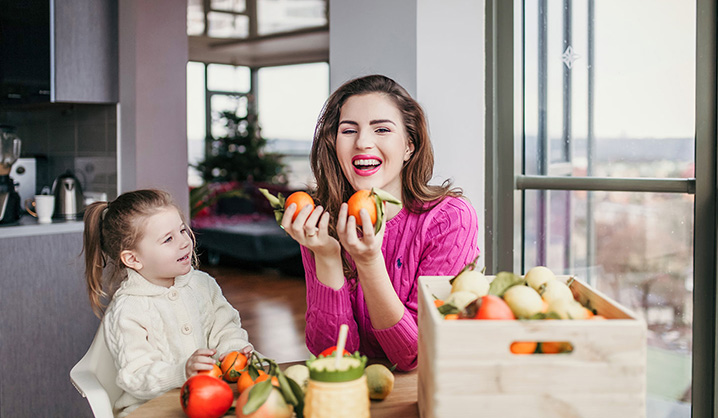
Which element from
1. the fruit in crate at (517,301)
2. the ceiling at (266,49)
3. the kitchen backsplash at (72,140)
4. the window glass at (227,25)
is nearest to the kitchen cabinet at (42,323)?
the kitchen backsplash at (72,140)

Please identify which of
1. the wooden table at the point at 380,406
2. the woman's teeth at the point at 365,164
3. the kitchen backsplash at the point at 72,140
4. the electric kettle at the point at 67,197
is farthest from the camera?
the kitchen backsplash at the point at 72,140

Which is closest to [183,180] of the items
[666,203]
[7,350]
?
[7,350]

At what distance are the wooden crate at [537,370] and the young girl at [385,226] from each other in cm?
42

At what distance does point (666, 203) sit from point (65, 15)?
267cm

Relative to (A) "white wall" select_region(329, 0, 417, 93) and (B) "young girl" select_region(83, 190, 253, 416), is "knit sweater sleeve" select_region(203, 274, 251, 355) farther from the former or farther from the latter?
(A) "white wall" select_region(329, 0, 417, 93)

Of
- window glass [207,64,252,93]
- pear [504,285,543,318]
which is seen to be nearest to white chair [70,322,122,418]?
pear [504,285,543,318]

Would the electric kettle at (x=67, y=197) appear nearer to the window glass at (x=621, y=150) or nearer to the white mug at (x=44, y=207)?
the white mug at (x=44, y=207)

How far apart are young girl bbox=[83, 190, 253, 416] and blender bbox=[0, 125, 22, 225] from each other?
4.59 ft

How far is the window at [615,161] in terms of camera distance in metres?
1.67

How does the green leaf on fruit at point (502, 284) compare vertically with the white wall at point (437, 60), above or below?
below

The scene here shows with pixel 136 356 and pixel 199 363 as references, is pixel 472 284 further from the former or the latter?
pixel 136 356

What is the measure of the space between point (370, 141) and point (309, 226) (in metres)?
0.38

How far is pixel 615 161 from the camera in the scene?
1886 millimetres

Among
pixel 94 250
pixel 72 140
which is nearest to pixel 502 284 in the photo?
pixel 94 250
